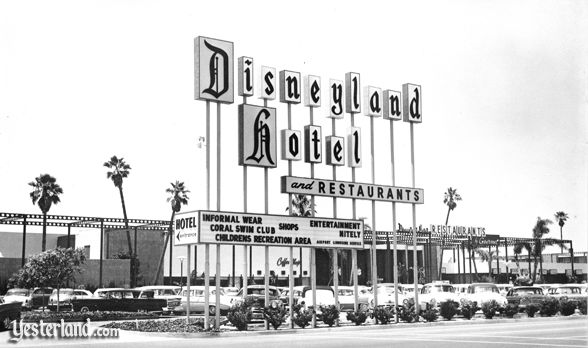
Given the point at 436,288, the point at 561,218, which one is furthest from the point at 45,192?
the point at 561,218

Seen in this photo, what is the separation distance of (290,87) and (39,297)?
61.7 feet

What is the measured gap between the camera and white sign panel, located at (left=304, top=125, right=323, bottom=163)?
29.6 metres

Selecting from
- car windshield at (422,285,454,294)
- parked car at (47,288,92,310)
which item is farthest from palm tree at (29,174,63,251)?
car windshield at (422,285,454,294)

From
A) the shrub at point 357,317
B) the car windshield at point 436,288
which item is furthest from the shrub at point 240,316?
the car windshield at point 436,288

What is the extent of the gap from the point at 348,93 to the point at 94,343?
50.0 ft

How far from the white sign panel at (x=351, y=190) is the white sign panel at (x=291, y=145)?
811mm

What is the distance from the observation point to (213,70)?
26844 millimetres

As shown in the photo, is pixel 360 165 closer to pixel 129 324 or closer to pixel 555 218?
pixel 129 324

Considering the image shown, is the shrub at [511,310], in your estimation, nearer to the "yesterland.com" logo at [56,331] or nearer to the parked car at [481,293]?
the parked car at [481,293]

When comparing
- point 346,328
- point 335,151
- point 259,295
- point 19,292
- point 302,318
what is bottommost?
point 346,328

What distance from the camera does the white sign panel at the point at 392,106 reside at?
32.8m

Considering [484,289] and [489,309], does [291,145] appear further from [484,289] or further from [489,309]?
[484,289]

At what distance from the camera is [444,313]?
32.7 metres

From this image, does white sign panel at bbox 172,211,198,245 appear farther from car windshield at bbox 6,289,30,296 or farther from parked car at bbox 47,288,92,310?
car windshield at bbox 6,289,30,296
